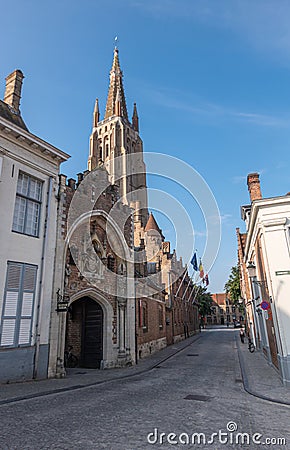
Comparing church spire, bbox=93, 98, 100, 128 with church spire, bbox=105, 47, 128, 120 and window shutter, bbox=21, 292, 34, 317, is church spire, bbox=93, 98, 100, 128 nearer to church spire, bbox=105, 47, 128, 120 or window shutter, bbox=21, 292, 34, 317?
church spire, bbox=105, 47, 128, 120

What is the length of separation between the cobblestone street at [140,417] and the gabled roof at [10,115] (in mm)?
10674

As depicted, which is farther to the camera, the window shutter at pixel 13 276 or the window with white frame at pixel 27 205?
the window with white frame at pixel 27 205

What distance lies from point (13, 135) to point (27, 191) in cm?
223

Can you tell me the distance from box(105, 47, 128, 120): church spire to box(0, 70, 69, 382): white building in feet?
205

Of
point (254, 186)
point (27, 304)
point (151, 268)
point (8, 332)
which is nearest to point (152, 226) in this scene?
point (151, 268)

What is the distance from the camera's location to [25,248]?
11.1 m

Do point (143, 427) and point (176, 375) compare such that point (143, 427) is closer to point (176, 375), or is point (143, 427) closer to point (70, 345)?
point (176, 375)

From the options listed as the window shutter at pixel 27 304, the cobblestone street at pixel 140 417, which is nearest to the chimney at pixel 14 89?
the window shutter at pixel 27 304

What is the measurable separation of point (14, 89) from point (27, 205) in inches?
256

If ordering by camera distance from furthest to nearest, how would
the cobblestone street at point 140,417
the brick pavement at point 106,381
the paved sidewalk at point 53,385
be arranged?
the brick pavement at point 106,381 < the paved sidewalk at point 53,385 < the cobblestone street at point 140,417

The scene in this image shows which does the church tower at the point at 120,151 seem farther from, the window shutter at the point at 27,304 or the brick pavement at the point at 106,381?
the window shutter at the point at 27,304

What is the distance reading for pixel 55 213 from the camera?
12758 mm

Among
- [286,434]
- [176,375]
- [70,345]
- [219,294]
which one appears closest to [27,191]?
[70,345]

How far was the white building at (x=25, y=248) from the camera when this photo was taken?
1009 cm
